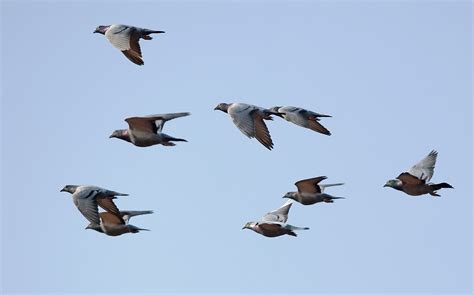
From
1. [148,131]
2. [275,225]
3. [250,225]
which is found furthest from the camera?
[250,225]

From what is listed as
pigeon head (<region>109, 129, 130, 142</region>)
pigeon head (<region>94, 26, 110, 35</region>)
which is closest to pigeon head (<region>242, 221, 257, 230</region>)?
pigeon head (<region>109, 129, 130, 142</region>)

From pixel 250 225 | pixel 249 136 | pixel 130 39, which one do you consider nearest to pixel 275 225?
pixel 250 225

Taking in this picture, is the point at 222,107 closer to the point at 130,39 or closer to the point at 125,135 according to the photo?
the point at 130,39

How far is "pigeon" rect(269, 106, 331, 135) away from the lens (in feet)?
126

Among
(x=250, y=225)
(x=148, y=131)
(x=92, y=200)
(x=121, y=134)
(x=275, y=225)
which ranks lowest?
(x=92, y=200)

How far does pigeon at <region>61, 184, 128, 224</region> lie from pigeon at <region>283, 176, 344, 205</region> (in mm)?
5918

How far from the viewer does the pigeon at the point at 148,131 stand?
3538 cm

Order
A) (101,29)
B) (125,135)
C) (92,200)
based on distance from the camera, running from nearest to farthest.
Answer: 1. (92,200)
2. (125,135)
3. (101,29)

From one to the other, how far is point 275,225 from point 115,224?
5.03 metres

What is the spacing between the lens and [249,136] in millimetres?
35906

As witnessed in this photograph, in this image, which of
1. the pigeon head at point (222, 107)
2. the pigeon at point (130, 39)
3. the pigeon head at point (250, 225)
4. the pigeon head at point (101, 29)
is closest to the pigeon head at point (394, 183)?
the pigeon head at point (250, 225)

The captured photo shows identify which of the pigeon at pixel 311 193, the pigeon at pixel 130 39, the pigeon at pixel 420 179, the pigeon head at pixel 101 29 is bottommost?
the pigeon at pixel 311 193

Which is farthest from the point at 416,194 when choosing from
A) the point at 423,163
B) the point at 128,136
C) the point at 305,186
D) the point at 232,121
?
the point at 128,136

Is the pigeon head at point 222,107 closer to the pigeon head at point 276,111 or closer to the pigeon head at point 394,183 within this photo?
the pigeon head at point 276,111
